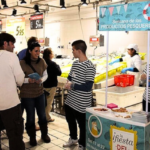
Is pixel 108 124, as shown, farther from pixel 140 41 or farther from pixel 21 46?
pixel 21 46

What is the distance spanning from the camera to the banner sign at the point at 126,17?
244cm

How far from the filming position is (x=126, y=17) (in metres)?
2.59

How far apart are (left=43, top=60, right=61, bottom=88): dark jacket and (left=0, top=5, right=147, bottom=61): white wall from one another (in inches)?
199

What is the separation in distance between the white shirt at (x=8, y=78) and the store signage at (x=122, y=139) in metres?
1.24

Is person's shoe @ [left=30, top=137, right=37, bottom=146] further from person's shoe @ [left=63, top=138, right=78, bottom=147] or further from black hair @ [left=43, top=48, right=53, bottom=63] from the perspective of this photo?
black hair @ [left=43, top=48, right=53, bottom=63]

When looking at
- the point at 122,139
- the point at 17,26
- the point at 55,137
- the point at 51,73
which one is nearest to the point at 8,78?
the point at 122,139

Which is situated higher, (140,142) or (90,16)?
(90,16)

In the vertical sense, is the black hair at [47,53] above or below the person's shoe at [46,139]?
above

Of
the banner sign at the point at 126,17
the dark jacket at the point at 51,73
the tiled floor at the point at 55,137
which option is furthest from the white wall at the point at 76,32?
the banner sign at the point at 126,17

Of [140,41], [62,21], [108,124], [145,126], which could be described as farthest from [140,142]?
[62,21]

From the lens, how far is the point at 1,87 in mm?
2635

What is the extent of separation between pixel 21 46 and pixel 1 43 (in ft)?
42.7

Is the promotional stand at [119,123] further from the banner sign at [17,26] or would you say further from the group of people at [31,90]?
the banner sign at [17,26]

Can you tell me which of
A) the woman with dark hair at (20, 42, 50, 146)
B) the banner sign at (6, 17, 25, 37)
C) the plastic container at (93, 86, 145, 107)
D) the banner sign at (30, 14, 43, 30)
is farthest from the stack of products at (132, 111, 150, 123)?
the banner sign at (30, 14, 43, 30)
